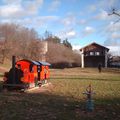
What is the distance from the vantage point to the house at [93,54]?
9219 centimetres

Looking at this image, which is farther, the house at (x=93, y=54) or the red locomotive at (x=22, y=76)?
the house at (x=93, y=54)

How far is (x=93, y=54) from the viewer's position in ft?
307

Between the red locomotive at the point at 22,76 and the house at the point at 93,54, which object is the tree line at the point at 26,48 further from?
the red locomotive at the point at 22,76

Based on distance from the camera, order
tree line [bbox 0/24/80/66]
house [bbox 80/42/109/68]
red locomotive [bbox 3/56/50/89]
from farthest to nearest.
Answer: house [bbox 80/42/109/68] → tree line [bbox 0/24/80/66] → red locomotive [bbox 3/56/50/89]

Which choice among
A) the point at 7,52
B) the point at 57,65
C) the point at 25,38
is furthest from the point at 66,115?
the point at 57,65

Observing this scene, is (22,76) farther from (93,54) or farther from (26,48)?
(93,54)

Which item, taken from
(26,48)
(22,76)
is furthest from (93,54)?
(22,76)

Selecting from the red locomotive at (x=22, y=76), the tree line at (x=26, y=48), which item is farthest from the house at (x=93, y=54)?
the red locomotive at (x=22, y=76)

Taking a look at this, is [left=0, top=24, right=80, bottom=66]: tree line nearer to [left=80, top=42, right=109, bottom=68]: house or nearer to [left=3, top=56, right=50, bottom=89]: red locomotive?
[left=80, top=42, right=109, bottom=68]: house

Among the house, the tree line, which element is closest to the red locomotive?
the tree line

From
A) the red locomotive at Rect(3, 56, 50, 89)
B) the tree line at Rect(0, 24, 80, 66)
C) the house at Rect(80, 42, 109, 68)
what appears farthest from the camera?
the house at Rect(80, 42, 109, 68)

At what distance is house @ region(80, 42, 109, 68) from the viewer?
3629 inches

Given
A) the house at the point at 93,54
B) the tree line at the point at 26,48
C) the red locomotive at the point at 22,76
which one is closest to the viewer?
the red locomotive at the point at 22,76

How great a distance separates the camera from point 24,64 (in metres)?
24.1
